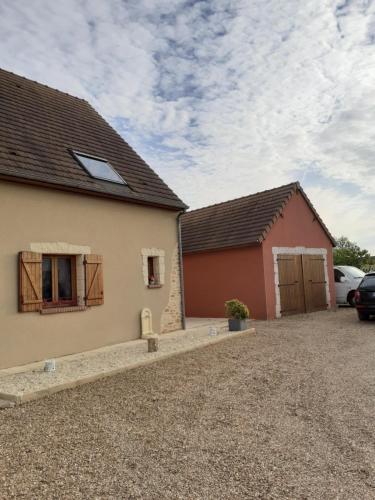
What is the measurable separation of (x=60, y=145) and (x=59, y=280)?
3.38m

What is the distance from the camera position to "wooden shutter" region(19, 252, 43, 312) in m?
7.32

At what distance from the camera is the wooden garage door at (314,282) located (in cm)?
1468

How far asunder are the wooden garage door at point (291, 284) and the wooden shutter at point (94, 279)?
689 cm

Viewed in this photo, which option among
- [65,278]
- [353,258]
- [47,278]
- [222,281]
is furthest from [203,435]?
[353,258]

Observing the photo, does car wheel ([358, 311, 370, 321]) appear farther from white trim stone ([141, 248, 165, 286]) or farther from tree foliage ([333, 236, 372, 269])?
tree foliage ([333, 236, 372, 269])

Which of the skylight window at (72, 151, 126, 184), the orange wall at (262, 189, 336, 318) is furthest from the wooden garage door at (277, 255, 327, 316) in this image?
the skylight window at (72, 151, 126, 184)

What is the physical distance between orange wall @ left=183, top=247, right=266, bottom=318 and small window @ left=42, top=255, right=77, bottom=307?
21.3 ft

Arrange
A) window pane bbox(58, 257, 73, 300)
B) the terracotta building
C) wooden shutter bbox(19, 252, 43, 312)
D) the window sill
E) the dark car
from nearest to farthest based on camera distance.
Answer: wooden shutter bbox(19, 252, 43, 312) → the window sill → window pane bbox(58, 257, 73, 300) → the dark car → the terracotta building

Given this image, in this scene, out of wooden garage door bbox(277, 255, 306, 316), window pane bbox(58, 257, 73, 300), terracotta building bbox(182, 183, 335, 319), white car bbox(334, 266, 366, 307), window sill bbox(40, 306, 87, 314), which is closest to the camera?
window sill bbox(40, 306, 87, 314)

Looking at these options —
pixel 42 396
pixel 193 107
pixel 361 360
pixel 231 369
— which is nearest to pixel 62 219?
pixel 42 396

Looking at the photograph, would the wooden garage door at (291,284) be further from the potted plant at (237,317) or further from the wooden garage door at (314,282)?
the potted plant at (237,317)

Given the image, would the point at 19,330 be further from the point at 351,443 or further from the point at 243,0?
the point at 243,0

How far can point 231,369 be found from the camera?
6.46 meters

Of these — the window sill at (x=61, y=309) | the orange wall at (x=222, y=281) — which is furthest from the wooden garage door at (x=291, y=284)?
the window sill at (x=61, y=309)
